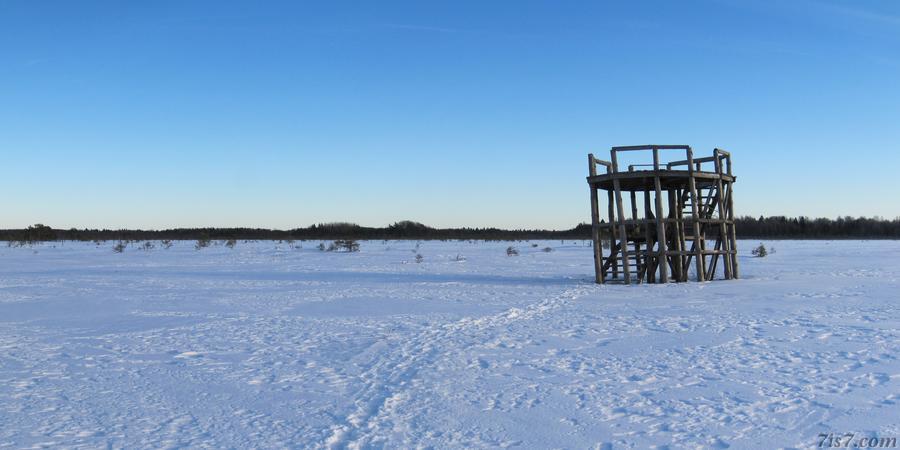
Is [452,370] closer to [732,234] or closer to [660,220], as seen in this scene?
[660,220]

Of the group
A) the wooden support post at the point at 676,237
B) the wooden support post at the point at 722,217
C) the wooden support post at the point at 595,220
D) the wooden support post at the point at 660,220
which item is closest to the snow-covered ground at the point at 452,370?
the wooden support post at the point at 660,220

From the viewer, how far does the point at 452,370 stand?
7035mm

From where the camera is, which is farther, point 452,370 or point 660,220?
point 660,220

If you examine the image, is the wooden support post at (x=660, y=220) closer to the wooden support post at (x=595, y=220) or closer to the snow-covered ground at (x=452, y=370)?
the wooden support post at (x=595, y=220)

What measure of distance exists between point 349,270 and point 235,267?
4.91 m

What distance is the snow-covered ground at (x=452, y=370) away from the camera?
497 cm

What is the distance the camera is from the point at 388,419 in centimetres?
523

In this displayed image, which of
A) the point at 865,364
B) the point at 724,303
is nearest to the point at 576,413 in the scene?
the point at 865,364

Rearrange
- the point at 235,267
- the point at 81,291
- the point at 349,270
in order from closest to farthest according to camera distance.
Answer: the point at 81,291 < the point at 349,270 < the point at 235,267

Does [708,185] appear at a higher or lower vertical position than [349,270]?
higher

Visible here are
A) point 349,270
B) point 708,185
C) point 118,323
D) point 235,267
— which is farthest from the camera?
point 235,267

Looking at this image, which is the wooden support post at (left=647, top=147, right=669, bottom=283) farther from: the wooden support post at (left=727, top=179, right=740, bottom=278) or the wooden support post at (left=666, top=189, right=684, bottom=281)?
the wooden support post at (left=727, top=179, right=740, bottom=278)

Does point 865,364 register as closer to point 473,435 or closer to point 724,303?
point 473,435

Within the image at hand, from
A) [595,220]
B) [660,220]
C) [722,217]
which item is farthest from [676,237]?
[595,220]
